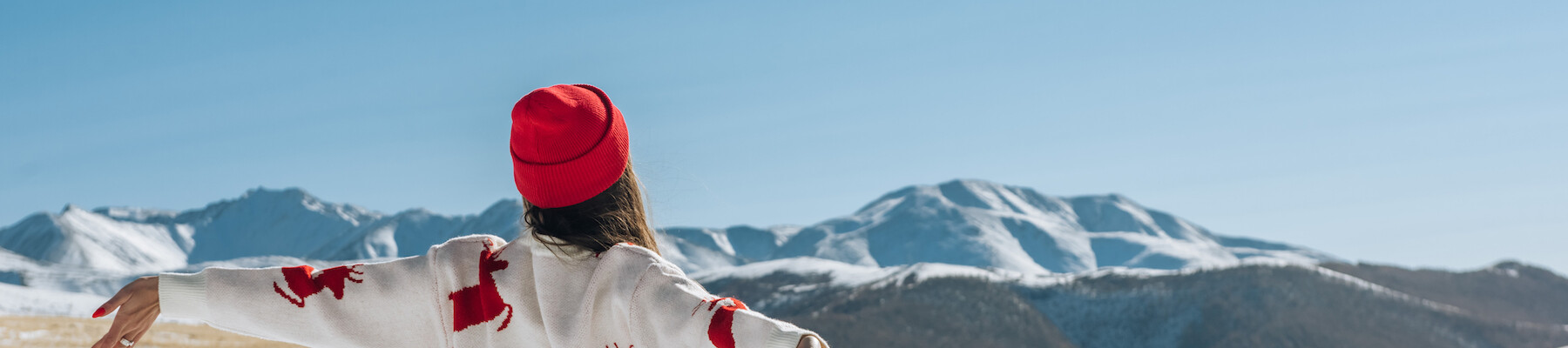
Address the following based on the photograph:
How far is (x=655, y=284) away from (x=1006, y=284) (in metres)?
33.7

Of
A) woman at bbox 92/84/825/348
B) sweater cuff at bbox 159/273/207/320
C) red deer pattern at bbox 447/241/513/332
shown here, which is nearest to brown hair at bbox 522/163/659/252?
woman at bbox 92/84/825/348

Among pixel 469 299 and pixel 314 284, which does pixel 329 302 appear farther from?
pixel 469 299

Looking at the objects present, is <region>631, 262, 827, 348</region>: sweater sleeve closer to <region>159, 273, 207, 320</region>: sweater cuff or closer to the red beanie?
the red beanie

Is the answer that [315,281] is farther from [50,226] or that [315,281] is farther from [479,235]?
[50,226]

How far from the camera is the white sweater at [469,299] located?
159 cm

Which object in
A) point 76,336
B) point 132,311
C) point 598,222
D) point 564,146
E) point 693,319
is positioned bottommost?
point 76,336

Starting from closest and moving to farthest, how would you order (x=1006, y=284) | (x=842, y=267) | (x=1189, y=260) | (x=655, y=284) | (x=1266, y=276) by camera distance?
(x=655, y=284), (x=1266, y=276), (x=1006, y=284), (x=842, y=267), (x=1189, y=260)

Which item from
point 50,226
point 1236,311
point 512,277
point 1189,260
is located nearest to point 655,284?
point 512,277

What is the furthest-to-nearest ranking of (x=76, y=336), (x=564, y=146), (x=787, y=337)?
(x=76, y=336), (x=564, y=146), (x=787, y=337)

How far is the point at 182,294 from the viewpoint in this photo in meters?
1.84

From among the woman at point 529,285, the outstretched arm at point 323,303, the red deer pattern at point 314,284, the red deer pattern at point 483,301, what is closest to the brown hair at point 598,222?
the woman at point 529,285

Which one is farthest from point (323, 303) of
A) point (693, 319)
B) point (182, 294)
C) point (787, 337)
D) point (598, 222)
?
point (787, 337)

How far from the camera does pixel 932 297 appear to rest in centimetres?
3247

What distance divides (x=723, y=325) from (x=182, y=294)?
1059 mm
